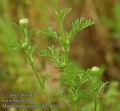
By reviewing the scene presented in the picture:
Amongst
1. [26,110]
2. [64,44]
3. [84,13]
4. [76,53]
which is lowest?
[26,110]

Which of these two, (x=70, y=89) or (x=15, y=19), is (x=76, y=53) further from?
(x=70, y=89)

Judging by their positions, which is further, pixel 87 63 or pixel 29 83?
pixel 87 63

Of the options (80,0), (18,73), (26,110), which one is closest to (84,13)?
(80,0)

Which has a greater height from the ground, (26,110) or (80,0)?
(80,0)

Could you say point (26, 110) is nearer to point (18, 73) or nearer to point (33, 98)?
→ point (33, 98)

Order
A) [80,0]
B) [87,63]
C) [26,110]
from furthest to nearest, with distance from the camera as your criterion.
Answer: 1. [80,0]
2. [87,63]
3. [26,110]

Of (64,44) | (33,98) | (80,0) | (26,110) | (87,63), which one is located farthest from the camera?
(80,0)
